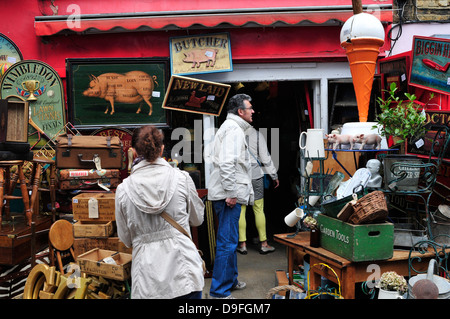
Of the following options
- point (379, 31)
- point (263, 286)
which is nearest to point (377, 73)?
point (379, 31)

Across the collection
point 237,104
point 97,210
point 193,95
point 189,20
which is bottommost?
point 97,210

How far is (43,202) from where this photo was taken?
5.80 m

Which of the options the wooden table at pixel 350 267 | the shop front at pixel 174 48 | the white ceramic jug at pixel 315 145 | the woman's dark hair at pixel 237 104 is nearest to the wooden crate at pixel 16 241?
the shop front at pixel 174 48

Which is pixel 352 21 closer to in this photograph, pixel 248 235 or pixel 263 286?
pixel 263 286

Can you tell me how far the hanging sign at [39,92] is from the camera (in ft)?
19.3

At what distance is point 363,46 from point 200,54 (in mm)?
2650

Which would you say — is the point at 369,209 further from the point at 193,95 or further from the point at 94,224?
the point at 193,95

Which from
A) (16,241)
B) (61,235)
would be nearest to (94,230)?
(61,235)

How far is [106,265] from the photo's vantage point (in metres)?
3.49

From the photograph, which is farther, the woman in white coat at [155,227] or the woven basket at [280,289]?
the woven basket at [280,289]

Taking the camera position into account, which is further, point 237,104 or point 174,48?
point 174,48

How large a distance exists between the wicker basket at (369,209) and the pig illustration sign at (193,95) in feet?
10.2

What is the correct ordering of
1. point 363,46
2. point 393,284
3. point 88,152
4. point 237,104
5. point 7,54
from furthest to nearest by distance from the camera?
1. point 7,54
2. point 88,152
3. point 237,104
4. point 363,46
5. point 393,284

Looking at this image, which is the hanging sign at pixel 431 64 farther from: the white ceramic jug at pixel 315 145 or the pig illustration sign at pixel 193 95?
the pig illustration sign at pixel 193 95
